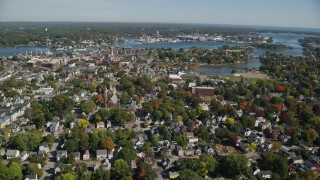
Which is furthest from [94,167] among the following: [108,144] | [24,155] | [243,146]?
[243,146]

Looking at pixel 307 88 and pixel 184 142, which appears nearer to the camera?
pixel 184 142

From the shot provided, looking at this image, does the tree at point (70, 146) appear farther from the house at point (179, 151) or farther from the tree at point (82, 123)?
the house at point (179, 151)

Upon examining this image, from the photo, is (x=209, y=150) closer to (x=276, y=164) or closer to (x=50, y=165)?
(x=276, y=164)

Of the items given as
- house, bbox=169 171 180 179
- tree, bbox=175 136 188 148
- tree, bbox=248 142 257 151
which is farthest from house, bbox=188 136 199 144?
house, bbox=169 171 180 179

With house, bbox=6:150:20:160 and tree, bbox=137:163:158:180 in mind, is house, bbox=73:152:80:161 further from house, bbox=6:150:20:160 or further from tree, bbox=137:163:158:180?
tree, bbox=137:163:158:180

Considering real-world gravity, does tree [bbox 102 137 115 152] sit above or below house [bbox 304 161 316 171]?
above

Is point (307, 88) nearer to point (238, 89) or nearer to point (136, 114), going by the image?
point (238, 89)

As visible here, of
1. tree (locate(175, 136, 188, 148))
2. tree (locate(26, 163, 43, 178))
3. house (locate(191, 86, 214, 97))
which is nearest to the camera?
tree (locate(26, 163, 43, 178))

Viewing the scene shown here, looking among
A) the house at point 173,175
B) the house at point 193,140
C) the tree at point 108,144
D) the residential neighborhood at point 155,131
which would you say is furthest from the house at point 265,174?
the tree at point 108,144

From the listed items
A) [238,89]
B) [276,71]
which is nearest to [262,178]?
[238,89]
